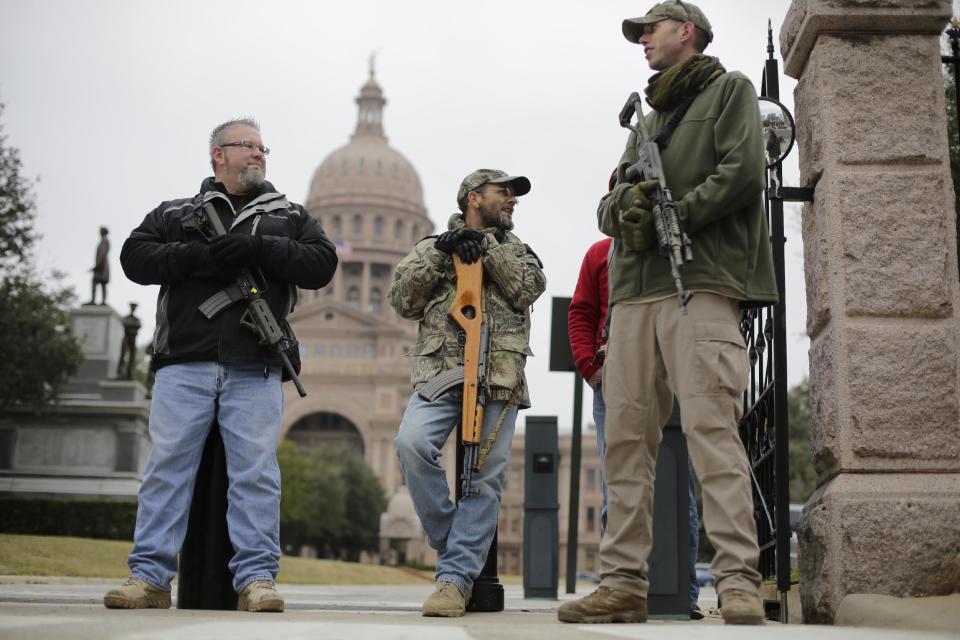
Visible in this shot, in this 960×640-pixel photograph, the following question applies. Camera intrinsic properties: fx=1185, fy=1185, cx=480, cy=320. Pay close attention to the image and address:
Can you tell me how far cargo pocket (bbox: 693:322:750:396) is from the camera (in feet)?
13.7

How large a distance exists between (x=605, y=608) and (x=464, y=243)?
1900 mm

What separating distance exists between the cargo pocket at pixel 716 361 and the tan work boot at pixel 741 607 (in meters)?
0.70

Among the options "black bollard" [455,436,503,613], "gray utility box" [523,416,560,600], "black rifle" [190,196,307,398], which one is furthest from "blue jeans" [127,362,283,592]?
"gray utility box" [523,416,560,600]

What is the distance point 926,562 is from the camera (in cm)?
439

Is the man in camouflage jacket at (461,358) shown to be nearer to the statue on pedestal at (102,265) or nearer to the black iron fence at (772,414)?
the black iron fence at (772,414)

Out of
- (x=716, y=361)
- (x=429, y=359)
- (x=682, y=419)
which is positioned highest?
(x=429, y=359)

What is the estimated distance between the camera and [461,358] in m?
5.39

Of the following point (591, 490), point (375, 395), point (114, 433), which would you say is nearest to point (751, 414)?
point (114, 433)

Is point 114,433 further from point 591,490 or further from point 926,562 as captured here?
point 591,490

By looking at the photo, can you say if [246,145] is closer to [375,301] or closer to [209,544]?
[209,544]

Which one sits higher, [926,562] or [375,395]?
[375,395]

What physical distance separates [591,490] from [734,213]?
95798mm

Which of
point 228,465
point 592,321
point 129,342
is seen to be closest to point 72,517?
point 129,342

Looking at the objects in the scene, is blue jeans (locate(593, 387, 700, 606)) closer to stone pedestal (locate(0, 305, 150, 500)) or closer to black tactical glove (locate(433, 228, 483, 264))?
black tactical glove (locate(433, 228, 483, 264))
